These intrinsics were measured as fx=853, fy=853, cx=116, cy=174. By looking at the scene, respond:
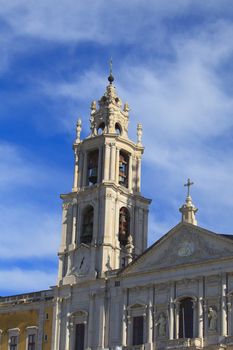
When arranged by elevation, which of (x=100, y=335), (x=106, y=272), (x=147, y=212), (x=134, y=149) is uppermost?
(x=134, y=149)

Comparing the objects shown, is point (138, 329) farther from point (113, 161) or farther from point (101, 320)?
point (113, 161)

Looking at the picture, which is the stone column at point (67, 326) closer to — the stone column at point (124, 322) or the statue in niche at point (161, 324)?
the stone column at point (124, 322)

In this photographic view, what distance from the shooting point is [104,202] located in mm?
50000

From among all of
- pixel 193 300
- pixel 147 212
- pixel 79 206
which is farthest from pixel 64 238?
pixel 193 300

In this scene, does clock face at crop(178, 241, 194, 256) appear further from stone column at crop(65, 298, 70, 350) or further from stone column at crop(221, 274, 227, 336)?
stone column at crop(65, 298, 70, 350)

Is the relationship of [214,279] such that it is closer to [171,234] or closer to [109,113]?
[171,234]

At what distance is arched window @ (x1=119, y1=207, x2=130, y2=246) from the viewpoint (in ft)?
166

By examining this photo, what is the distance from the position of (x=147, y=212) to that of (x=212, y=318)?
11007 mm

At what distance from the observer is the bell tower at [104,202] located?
49.3m

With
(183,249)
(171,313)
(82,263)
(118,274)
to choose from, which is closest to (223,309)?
(171,313)

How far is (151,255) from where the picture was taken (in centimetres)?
4659

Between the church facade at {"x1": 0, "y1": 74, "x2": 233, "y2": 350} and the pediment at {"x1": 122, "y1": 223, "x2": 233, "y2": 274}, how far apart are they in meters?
0.05

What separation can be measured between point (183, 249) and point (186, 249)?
195 millimetres

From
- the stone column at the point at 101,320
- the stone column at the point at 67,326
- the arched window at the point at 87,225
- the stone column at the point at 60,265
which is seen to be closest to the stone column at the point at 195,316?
the stone column at the point at 101,320
